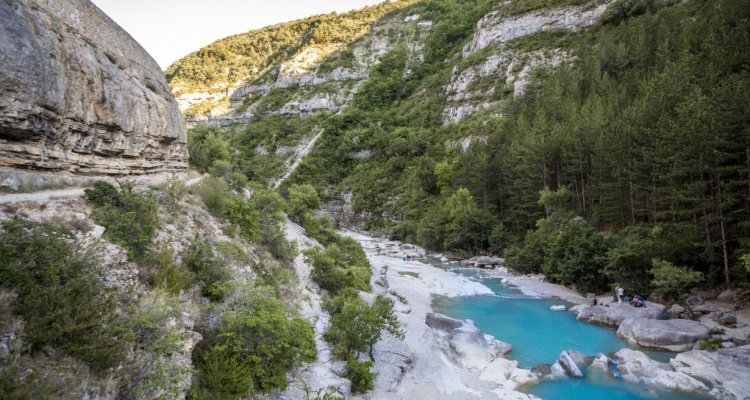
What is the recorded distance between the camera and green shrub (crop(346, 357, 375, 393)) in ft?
38.5

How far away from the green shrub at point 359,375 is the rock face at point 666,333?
1416 centimetres

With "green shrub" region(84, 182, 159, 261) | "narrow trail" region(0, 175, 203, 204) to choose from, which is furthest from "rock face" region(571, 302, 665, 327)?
"narrow trail" region(0, 175, 203, 204)

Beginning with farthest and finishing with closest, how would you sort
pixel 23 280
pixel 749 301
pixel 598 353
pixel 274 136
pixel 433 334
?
pixel 274 136 < pixel 749 301 < pixel 433 334 < pixel 598 353 < pixel 23 280

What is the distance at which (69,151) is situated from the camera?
11586mm

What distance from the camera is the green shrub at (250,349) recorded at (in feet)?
27.0

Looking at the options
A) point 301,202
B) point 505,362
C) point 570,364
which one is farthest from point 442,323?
point 301,202

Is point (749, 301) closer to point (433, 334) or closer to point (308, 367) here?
point (433, 334)

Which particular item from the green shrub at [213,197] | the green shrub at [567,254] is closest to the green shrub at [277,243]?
the green shrub at [213,197]

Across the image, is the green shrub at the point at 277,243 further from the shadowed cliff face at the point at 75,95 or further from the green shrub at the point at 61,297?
the green shrub at the point at 61,297

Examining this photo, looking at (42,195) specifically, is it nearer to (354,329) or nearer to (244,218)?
(244,218)

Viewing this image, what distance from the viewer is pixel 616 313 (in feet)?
67.1

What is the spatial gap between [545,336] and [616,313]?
15.5 ft

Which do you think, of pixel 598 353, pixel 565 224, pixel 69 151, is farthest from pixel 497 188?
pixel 69 151

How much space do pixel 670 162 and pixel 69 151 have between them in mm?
32417
